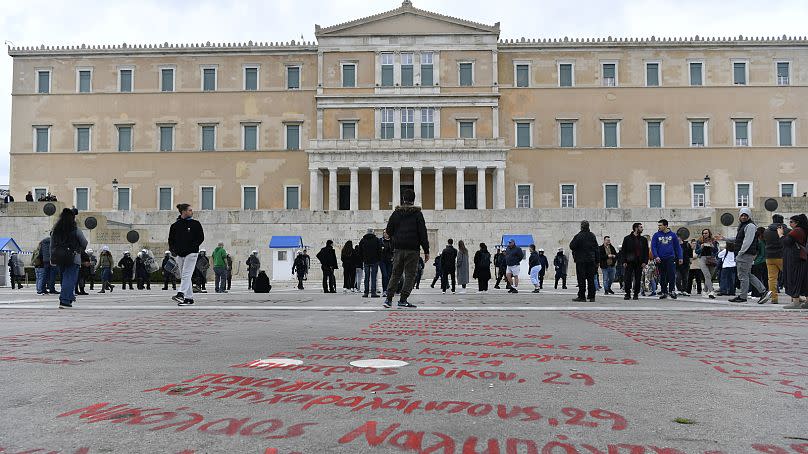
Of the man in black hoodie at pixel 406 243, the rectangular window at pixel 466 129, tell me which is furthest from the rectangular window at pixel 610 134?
the man in black hoodie at pixel 406 243

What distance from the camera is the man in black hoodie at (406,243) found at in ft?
37.6

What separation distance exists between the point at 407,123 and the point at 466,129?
4.14 meters

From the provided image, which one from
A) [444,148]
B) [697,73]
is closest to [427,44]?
[444,148]

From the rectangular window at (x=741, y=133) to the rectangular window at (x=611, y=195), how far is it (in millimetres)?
8860

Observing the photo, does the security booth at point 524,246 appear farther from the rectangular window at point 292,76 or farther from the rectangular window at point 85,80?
the rectangular window at point 85,80

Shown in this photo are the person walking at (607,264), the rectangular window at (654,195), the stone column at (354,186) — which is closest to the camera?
the person walking at (607,264)

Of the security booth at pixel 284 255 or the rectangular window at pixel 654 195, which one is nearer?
the security booth at pixel 284 255

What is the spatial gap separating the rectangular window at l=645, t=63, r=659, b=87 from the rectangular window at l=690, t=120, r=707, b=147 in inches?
151

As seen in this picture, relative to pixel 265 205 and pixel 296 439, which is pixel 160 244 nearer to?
pixel 265 205

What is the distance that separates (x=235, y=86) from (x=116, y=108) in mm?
8735

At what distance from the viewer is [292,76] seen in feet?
169

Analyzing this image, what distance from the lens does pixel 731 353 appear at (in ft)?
19.1

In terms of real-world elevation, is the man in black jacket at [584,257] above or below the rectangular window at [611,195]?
below

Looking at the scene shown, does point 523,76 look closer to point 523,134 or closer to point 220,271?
point 523,134
